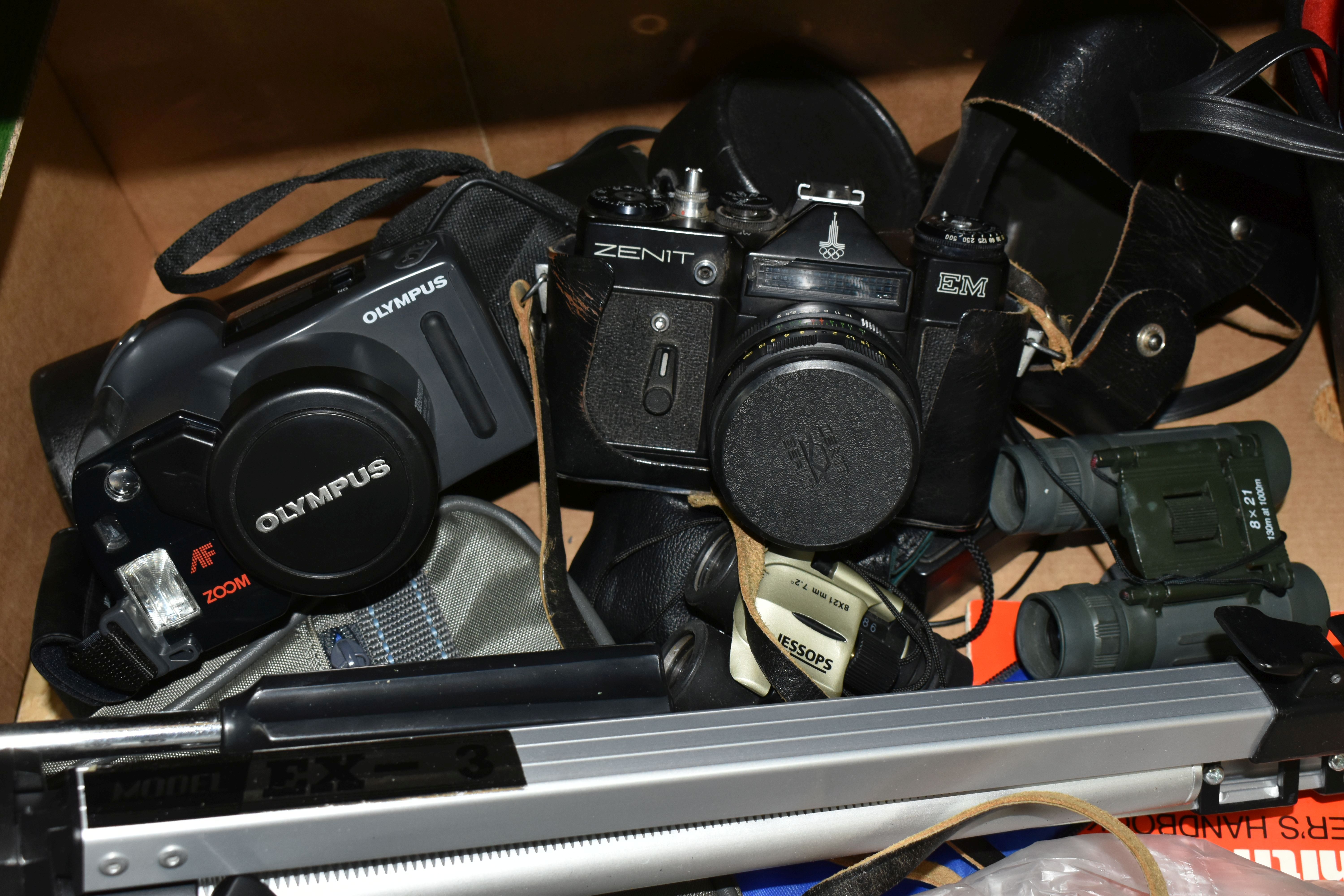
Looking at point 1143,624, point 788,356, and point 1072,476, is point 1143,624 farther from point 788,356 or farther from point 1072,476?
point 788,356

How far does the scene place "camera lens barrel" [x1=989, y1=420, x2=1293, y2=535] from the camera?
792 mm

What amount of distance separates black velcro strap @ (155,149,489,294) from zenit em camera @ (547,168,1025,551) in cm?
21

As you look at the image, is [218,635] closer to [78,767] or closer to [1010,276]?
[78,767]

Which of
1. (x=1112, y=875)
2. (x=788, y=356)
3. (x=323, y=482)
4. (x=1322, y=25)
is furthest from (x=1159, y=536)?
(x=323, y=482)

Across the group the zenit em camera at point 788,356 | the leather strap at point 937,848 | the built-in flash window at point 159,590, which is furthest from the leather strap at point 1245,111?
the built-in flash window at point 159,590

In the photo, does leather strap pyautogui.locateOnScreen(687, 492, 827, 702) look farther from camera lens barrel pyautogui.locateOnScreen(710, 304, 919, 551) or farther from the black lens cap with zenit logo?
the black lens cap with zenit logo

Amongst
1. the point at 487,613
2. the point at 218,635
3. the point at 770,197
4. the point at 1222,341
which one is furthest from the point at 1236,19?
the point at 218,635

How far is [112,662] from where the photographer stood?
0.68 metres

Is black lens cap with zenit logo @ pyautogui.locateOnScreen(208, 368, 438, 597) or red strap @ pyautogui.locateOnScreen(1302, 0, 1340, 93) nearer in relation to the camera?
black lens cap with zenit logo @ pyautogui.locateOnScreen(208, 368, 438, 597)

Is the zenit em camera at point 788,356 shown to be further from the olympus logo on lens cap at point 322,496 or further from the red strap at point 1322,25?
the red strap at point 1322,25

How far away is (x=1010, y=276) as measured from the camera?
31.6 inches

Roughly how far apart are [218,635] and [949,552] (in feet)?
2.06

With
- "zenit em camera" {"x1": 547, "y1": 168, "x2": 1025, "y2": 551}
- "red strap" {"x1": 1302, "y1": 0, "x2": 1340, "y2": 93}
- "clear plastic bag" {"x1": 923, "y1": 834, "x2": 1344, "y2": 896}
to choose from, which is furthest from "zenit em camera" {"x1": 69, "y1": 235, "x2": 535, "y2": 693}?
"red strap" {"x1": 1302, "y1": 0, "x2": 1340, "y2": 93}

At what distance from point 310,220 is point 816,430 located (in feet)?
1.73
